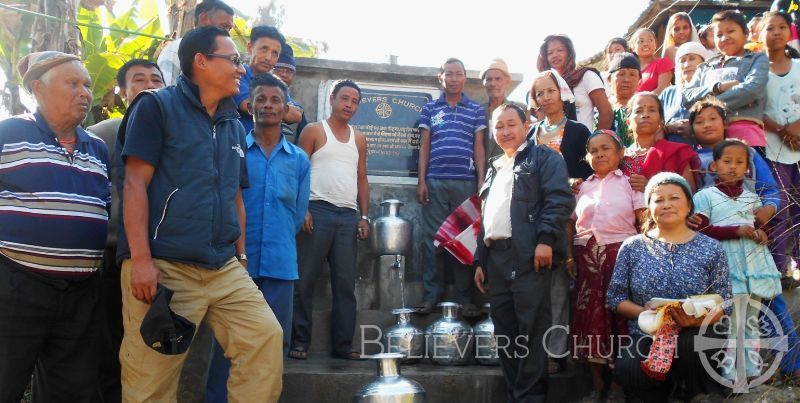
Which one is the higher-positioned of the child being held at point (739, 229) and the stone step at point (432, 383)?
the child being held at point (739, 229)

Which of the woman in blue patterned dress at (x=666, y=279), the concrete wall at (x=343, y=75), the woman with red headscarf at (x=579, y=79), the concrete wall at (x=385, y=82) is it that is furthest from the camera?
the concrete wall at (x=343, y=75)

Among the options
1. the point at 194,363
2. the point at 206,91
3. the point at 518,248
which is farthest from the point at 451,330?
the point at 206,91

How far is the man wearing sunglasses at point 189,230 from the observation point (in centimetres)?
360

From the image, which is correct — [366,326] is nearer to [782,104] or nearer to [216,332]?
[216,332]

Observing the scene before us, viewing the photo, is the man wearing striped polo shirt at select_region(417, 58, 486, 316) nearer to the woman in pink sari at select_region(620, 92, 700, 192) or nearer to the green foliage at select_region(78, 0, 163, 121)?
the woman in pink sari at select_region(620, 92, 700, 192)

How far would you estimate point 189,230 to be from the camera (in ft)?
12.1

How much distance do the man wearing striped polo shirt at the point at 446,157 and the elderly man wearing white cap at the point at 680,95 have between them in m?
1.61

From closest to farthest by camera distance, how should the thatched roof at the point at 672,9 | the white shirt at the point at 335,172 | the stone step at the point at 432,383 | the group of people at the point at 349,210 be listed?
1. the group of people at the point at 349,210
2. the stone step at the point at 432,383
3. the white shirt at the point at 335,172
4. the thatched roof at the point at 672,9

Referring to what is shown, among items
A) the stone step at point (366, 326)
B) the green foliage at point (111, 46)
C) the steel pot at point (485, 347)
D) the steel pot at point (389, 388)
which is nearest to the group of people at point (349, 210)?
the stone step at point (366, 326)

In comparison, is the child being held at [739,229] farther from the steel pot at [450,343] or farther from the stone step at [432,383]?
the steel pot at [450,343]

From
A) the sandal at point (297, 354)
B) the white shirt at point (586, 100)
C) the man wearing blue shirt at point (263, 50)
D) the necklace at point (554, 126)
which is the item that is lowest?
the sandal at point (297, 354)

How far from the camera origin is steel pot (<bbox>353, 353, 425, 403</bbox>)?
450cm

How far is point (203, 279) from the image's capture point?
376 centimetres

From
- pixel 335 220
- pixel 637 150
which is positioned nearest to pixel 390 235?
pixel 335 220
